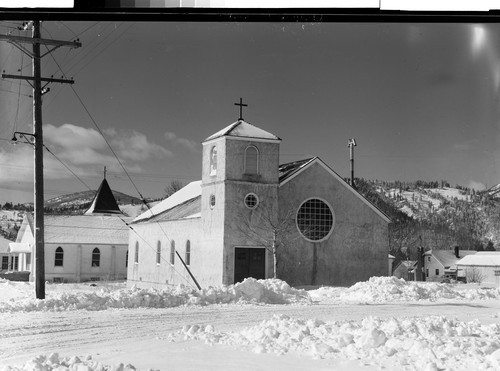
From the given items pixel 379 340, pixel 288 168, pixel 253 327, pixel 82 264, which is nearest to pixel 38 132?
pixel 82 264

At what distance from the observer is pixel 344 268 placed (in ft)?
11.0

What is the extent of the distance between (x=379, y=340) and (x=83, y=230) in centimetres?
151

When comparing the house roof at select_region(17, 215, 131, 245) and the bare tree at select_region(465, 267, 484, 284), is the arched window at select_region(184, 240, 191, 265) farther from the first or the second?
the bare tree at select_region(465, 267, 484, 284)

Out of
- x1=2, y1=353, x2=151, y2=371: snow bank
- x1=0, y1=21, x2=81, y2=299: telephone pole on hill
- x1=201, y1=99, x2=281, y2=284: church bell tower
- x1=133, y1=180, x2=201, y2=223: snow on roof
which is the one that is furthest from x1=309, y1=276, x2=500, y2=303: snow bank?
x1=0, y1=21, x2=81, y2=299: telephone pole on hill

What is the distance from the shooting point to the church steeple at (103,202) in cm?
329

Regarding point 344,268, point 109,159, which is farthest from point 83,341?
point 344,268

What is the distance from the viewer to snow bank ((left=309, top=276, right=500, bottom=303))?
3.34m

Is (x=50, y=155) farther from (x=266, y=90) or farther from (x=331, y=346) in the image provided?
(x=331, y=346)

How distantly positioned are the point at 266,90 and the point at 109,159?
87 centimetres

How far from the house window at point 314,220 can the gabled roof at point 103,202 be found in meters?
0.92

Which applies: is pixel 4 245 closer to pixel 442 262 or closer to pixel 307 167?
pixel 307 167

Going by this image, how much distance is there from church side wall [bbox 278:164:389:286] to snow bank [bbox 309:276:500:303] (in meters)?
Result: 0.05

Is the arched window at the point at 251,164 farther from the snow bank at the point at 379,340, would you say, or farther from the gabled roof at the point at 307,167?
the snow bank at the point at 379,340

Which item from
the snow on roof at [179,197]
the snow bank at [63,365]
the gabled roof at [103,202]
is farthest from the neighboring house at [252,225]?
the snow bank at [63,365]
